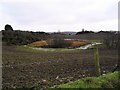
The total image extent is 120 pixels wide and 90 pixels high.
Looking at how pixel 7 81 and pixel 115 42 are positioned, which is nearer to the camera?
pixel 7 81

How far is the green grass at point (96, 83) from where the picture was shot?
6745 millimetres

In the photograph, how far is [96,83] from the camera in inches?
289

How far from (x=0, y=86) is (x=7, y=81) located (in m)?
1.01

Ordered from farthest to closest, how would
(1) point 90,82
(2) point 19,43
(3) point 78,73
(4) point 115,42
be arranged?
1. (2) point 19,43
2. (4) point 115,42
3. (3) point 78,73
4. (1) point 90,82

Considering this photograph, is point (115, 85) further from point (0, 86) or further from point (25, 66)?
point (25, 66)

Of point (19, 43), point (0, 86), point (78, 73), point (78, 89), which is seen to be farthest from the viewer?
point (19, 43)

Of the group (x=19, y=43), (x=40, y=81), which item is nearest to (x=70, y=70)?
(x=40, y=81)

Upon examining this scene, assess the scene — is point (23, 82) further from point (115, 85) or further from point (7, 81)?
point (115, 85)

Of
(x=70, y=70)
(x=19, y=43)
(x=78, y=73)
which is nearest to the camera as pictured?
(x=78, y=73)

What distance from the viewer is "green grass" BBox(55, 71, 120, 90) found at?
6.74 meters

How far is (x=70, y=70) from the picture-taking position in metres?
12.3

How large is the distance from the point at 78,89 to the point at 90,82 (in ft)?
2.07

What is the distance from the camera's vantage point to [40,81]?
9594 millimetres

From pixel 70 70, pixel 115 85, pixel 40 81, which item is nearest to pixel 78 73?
pixel 70 70
